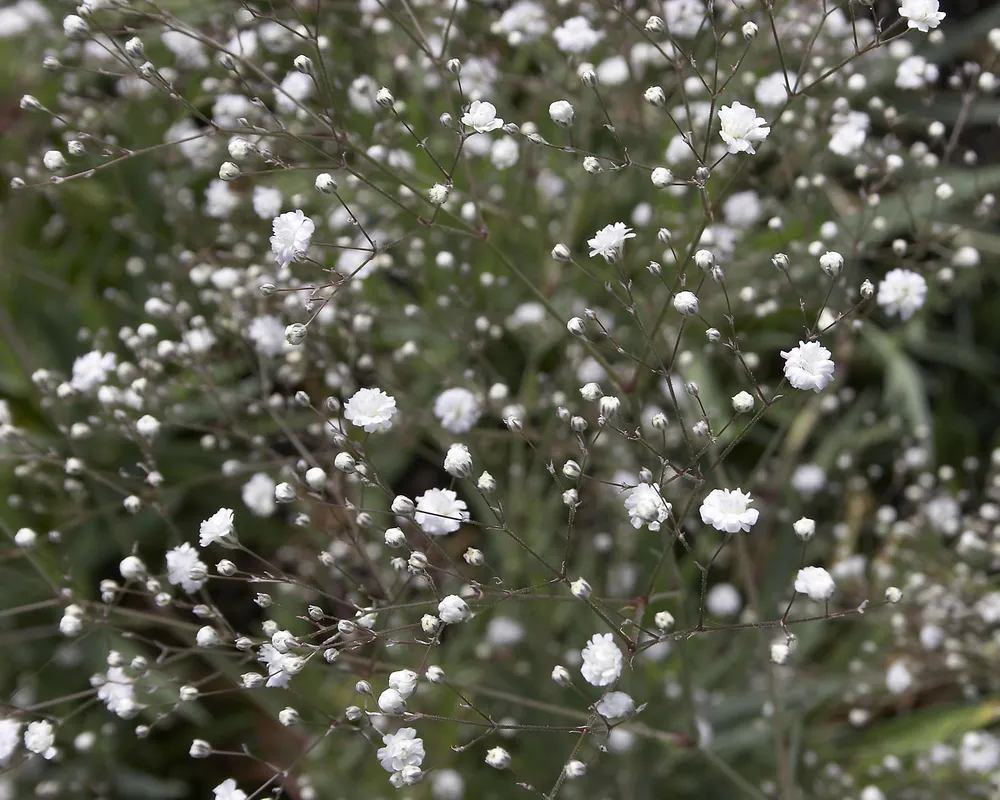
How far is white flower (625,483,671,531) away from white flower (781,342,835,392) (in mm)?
310

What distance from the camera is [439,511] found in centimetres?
174

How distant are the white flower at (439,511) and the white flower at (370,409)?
17 centimetres

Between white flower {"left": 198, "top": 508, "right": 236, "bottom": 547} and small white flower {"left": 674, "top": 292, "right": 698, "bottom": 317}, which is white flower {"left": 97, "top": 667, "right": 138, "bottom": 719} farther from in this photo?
small white flower {"left": 674, "top": 292, "right": 698, "bottom": 317}

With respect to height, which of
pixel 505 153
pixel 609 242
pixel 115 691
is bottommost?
pixel 115 691

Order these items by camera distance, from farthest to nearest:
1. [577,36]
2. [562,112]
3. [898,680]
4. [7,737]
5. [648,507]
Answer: [898,680] < [577,36] < [7,737] < [562,112] < [648,507]

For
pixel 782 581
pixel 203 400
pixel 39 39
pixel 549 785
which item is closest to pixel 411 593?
pixel 549 785

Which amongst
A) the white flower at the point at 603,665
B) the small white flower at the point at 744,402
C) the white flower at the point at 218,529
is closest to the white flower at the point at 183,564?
the white flower at the point at 218,529

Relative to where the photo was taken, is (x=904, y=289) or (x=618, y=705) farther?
(x=904, y=289)

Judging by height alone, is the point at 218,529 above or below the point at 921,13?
below

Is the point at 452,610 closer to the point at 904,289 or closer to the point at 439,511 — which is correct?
the point at 439,511

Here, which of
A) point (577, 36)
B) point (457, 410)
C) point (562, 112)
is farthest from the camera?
point (577, 36)

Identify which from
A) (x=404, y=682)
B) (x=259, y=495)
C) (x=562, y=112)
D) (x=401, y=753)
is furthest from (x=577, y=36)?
(x=401, y=753)

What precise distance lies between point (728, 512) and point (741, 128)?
697mm

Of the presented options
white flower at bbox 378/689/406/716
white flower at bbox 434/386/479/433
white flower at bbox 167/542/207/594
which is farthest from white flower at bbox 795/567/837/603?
white flower at bbox 167/542/207/594
